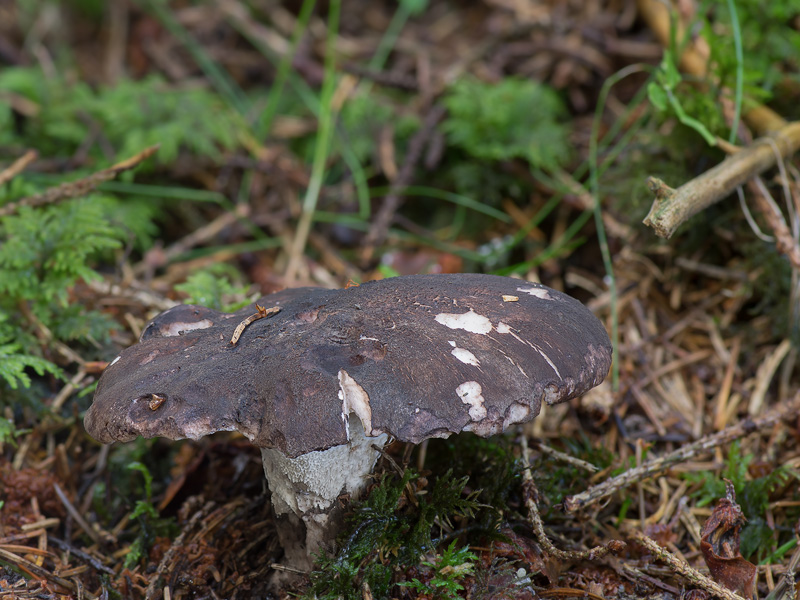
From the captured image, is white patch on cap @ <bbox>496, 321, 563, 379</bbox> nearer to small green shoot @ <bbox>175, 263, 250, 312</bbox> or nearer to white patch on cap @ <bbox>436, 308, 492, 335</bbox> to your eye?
white patch on cap @ <bbox>436, 308, 492, 335</bbox>

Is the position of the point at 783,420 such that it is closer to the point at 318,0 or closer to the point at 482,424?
the point at 482,424

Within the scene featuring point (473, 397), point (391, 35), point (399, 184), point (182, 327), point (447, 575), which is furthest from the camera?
point (391, 35)

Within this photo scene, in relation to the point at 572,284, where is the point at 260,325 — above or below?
above

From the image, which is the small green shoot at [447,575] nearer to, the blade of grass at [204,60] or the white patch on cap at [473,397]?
the white patch on cap at [473,397]

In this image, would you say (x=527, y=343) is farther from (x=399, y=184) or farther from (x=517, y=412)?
(x=399, y=184)

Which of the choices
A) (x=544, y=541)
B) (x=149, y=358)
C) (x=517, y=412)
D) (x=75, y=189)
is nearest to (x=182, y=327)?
(x=149, y=358)

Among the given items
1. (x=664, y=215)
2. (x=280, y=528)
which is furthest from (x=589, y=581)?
(x=664, y=215)
